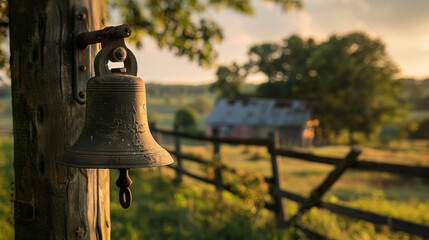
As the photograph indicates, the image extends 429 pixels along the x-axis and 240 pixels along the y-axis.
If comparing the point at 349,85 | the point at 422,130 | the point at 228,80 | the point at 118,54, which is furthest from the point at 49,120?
the point at 422,130

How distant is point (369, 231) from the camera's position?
4.95 meters

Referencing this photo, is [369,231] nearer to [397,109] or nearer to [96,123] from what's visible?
[96,123]

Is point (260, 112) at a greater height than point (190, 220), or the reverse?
point (260, 112)

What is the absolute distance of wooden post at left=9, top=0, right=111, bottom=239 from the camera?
178 centimetres

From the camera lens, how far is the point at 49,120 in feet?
5.86

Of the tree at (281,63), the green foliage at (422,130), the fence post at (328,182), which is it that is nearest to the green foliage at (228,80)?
the tree at (281,63)

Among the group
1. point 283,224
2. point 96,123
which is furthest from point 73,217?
point 283,224

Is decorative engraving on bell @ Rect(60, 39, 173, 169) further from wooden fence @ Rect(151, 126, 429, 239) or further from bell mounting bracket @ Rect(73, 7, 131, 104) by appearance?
wooden fence @ Rect(151, 126, 429, 239)

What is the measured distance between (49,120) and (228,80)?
3402 centimetres

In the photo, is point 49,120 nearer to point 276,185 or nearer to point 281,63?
point 276,185

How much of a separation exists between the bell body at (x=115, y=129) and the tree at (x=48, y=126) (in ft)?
0.69

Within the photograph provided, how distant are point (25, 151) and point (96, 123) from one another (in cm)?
49

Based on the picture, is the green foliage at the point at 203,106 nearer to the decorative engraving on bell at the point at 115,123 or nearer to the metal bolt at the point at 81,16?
the metal bolt at the point at 81,16

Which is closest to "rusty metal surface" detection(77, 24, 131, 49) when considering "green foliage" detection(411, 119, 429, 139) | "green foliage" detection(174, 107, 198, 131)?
"green foliage" detection(411, 119, 429, 139)
